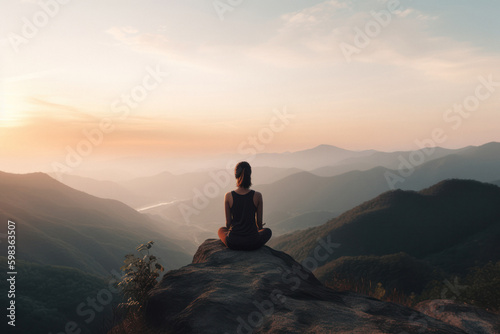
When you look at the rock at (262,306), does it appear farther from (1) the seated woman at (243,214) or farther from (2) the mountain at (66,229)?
(2) the mountain at (66,229)

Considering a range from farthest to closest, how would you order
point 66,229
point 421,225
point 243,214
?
point 66,229
point 421,225
point 243,214

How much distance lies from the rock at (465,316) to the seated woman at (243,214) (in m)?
5.48

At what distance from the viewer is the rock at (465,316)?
7.20 metres

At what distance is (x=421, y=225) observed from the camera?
76688 millimetres

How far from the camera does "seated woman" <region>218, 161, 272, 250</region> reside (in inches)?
351

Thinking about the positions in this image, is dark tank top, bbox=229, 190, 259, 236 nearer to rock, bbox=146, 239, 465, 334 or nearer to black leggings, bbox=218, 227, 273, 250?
black leggings, bbox=218, 227, 273, 250

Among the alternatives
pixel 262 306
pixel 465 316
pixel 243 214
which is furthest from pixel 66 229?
pixel 465 316

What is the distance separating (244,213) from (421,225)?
83.5m

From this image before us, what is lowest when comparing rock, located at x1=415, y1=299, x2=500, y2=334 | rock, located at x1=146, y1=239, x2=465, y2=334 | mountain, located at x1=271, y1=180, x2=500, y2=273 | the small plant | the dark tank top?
mountain, located at x1=271, y1=180, x2=500, y2=273

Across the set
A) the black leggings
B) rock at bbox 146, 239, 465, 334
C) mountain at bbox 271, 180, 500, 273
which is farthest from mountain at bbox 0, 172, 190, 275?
rock at bbox 146, 239, 465, 334

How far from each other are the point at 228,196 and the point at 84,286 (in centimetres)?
5999

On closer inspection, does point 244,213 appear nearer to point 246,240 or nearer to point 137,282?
point 246,240

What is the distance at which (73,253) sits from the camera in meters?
80.2

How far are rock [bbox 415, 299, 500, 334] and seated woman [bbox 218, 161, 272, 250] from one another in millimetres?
5476
